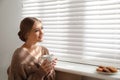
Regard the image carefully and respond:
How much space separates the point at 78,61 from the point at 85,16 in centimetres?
39

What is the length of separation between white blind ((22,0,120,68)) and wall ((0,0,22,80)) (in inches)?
10.3

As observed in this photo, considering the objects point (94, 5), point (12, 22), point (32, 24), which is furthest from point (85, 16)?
point (12, 22)

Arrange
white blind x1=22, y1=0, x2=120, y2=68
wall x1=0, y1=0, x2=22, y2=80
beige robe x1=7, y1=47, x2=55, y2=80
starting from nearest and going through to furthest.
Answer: beige robe x1=7, y1=47, x2=55, y2=80 → white blind x1=22, y1=0, x2=120, y2=68 → wall x1=0, y1=0, x2=22, y2=80

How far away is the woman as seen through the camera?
Result: 1.32 metres

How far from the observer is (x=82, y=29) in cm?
164

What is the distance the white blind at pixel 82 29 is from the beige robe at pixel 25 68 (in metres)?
0.46

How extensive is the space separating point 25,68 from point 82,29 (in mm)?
594

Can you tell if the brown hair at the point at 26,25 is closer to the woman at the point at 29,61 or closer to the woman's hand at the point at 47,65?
the woman at the point at 29,61

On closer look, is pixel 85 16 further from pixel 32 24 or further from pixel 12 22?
pixel 12 22


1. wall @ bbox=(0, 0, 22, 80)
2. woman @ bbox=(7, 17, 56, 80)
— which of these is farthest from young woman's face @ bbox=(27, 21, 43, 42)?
wall @ bbox=(0, 0, 22, 80)

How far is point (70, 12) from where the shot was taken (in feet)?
5.59

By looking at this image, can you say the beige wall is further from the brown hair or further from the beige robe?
the brown hair

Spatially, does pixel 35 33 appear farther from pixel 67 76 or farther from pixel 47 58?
pixel 67 76

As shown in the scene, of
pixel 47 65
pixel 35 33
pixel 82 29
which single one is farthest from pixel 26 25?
pixel 82 29
